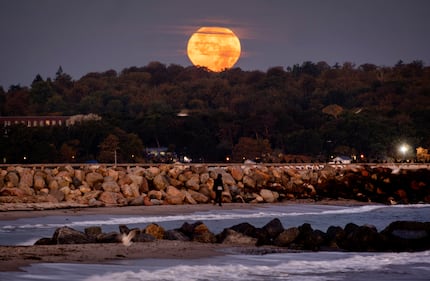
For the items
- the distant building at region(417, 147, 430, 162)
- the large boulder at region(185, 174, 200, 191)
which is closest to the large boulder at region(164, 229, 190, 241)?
the large boulder at region(185, 174, 200, 191)

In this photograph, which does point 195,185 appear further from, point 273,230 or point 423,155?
point 423,155

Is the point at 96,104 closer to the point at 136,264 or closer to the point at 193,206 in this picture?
the point at 193,206

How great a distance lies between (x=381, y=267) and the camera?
16.9 metres

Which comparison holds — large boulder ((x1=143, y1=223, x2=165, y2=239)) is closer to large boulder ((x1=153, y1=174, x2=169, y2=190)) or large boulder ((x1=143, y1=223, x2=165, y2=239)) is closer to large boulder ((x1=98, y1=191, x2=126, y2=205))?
large boulder ((x1=98, y1=191, x2=126, y2=205))

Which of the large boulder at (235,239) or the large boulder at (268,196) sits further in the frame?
the large boulder at (268,196)

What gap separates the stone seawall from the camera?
3453 cm

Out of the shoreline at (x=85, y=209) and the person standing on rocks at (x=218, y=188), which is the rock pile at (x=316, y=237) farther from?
the person standing on rocks at (x=218, y=188)

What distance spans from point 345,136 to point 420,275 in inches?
3581

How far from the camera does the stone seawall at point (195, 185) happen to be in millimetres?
34531

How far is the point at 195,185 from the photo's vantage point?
1503 inches

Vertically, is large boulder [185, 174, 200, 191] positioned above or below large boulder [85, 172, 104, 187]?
below

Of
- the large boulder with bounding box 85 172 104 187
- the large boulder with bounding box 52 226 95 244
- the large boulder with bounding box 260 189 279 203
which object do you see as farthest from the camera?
the large boulder with bounding box 260 189 279 203

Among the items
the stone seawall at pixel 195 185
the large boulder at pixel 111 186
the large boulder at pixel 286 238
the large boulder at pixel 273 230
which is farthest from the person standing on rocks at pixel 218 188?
the large boulder at pixel 286 238

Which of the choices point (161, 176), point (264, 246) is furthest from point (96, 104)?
point (264, 246)
